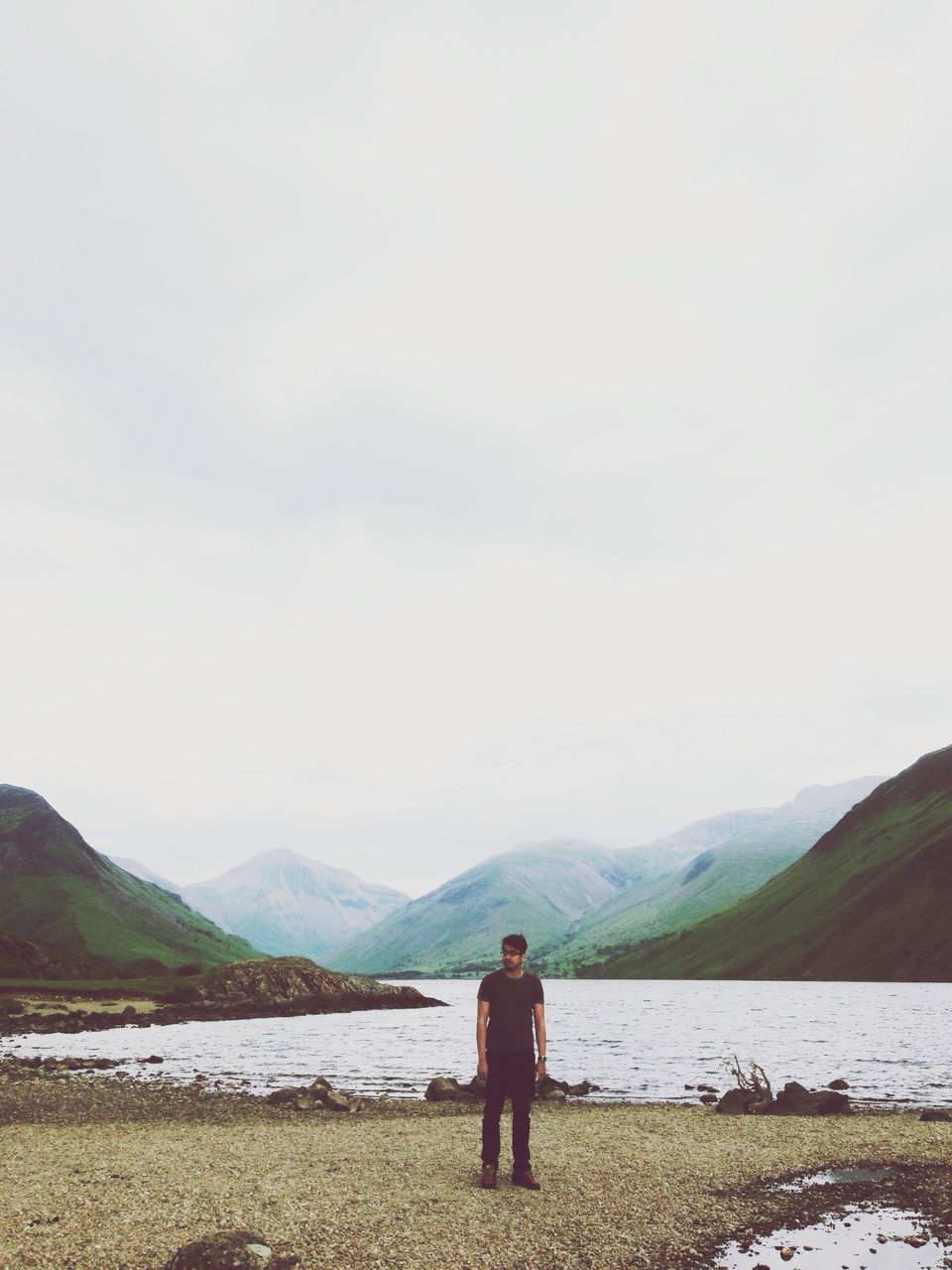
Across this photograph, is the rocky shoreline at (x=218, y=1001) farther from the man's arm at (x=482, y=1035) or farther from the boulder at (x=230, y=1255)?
the boulder at (x=230, y=1255)

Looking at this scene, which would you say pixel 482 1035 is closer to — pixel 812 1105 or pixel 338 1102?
pixel 338 1102

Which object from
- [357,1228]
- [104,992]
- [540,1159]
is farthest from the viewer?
[104,992]

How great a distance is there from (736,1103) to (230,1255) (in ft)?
A: 105

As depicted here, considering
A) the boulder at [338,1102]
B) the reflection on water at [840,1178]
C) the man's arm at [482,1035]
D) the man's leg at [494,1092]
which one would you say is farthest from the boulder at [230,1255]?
the boulder at [338,1102]

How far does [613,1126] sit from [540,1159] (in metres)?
10.2

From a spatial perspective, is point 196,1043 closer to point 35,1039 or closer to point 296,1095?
point 35,1039

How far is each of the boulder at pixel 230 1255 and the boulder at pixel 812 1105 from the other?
31058mm

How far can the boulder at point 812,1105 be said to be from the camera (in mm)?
40219

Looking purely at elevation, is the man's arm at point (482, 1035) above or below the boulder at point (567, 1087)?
above

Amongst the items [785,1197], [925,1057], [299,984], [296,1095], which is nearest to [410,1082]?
[296,1095]

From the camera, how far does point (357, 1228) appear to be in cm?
1858

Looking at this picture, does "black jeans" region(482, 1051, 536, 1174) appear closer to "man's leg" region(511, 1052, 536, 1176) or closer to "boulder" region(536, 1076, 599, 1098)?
A: "man's leg" region(511, 1052, 536, 1176)

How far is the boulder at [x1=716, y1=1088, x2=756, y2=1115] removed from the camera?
40531mm

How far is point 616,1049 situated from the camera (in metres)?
81.7
